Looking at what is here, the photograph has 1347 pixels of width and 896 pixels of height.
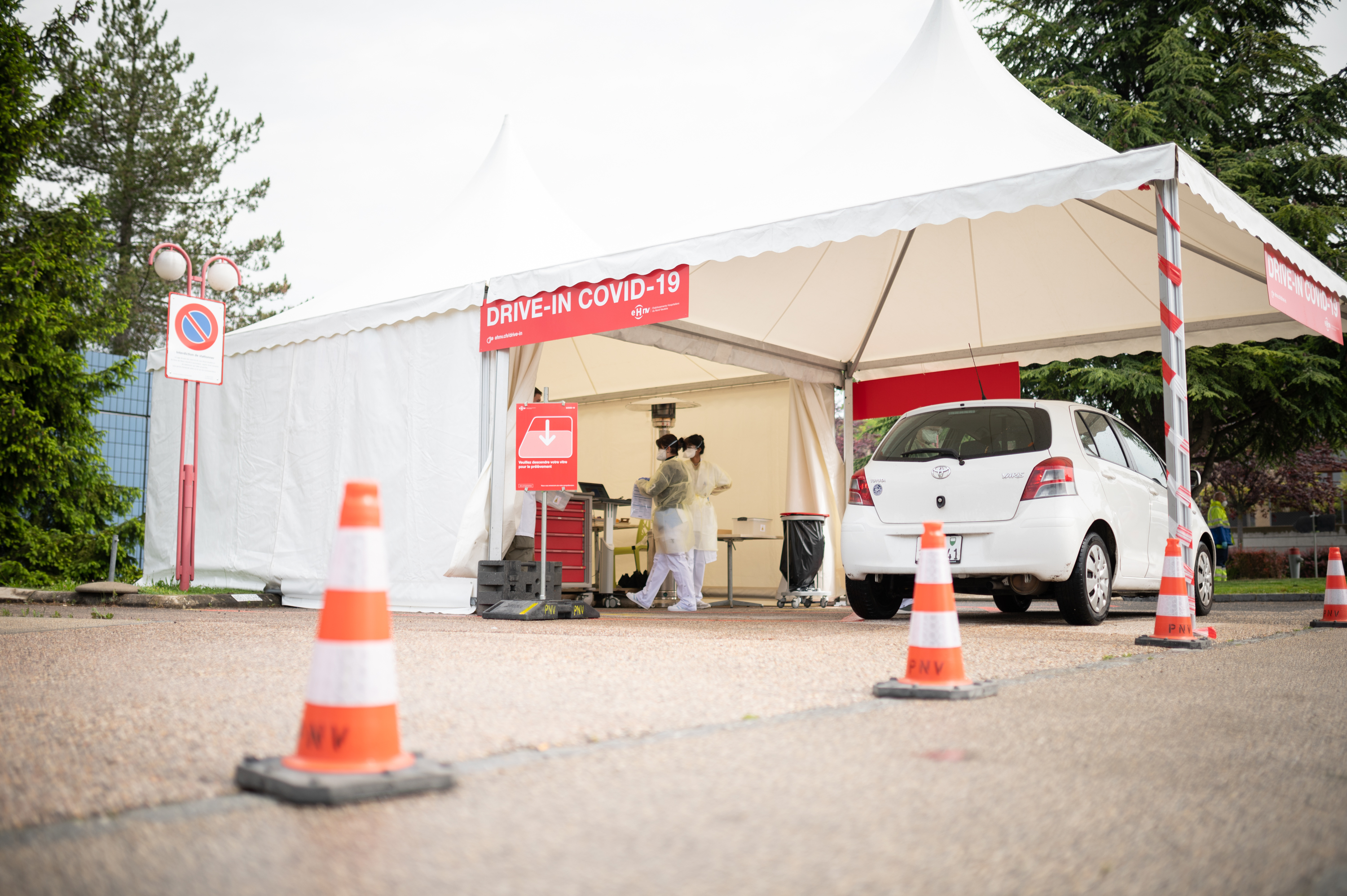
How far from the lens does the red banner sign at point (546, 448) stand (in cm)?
870

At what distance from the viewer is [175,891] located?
5.82 ft

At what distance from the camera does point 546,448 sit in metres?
8.78

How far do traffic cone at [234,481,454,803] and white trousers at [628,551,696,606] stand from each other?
9.55 metres

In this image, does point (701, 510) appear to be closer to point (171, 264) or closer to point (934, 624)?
point (171, 264)

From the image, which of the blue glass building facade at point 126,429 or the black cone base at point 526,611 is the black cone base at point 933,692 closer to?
the black cone base at point 526,611

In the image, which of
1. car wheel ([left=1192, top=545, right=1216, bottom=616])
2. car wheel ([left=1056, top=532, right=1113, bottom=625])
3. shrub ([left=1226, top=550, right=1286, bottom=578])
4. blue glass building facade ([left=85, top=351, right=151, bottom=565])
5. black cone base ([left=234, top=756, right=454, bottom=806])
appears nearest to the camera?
black cone base ([left=234, top=756, right=454, bottom=806])

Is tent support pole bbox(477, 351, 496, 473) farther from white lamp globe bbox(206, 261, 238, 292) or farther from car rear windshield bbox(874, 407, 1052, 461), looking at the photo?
white lamp globe bbox(206, 261, 238, 292)

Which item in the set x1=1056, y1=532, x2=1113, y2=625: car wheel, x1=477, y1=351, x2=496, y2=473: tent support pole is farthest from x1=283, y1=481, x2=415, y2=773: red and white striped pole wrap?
x1=477, y1=351, x2=496, y2=473: tent support pole

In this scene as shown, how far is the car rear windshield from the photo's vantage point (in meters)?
7.57

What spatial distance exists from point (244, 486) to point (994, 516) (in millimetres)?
8246

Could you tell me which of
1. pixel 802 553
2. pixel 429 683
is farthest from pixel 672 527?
pixel 429 683

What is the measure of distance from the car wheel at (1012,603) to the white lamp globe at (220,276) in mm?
8741

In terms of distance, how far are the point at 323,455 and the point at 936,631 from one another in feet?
27.2

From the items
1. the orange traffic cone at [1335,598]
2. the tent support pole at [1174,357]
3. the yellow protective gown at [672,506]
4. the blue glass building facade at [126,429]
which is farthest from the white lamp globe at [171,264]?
the orange traffic cone at [1335,598]
